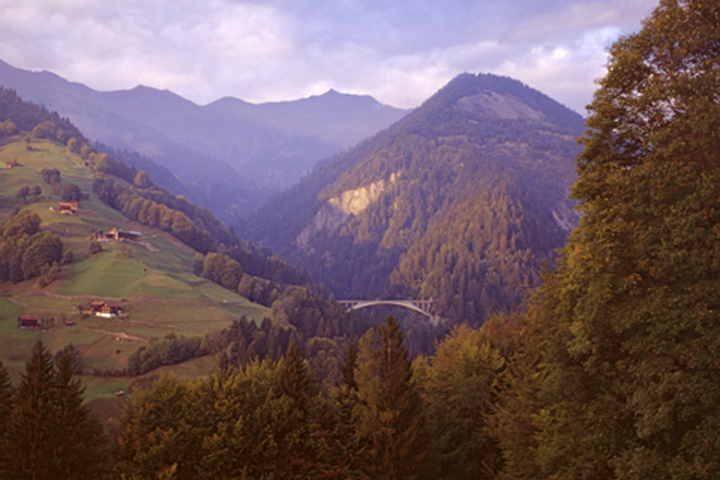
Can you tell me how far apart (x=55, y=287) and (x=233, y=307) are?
147ft

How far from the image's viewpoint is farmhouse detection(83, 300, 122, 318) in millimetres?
120500

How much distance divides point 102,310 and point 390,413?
101884mm

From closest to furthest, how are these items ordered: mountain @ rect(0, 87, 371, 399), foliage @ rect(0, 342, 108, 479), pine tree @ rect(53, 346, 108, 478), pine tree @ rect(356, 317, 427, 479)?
foliage @ rect(0, 342, 108, 479), pine tree @ rect(53, 346, 108, 478), pine tree @ rect(356, 317, 427, 479), mountain @ rect(0, 87, 371, 399)

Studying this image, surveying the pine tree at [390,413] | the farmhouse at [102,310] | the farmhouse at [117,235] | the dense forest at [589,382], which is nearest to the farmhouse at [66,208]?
the farmhouse at [117,235]

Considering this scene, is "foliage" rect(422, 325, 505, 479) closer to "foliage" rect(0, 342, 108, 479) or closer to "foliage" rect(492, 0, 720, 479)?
"foliage" rect(492, 0, 720, 479)

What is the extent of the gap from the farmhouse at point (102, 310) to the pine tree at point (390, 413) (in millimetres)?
96921

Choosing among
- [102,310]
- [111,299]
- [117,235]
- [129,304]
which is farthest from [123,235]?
[102,310]

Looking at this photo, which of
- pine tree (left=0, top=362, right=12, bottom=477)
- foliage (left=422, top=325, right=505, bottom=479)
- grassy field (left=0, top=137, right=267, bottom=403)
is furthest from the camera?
grassy field (left=0, top=137, right=267, bottom=403)

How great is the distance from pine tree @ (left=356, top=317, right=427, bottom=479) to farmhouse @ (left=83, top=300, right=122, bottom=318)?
3816 inches

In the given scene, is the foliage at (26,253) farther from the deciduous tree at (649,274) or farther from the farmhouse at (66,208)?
the deciduous tree at (649,274)

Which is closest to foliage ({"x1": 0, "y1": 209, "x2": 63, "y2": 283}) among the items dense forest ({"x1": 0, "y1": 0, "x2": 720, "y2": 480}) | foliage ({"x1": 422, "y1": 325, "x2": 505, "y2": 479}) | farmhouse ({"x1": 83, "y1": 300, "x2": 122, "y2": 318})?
farmhouse ({"x1": 83, "y1": 300, "x2": 122, "y2": 318})

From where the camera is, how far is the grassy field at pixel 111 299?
4119 inches

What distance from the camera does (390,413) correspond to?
39438mm

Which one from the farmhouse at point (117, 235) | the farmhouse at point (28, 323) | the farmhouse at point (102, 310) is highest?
the farmhouse at point (117, 235)
